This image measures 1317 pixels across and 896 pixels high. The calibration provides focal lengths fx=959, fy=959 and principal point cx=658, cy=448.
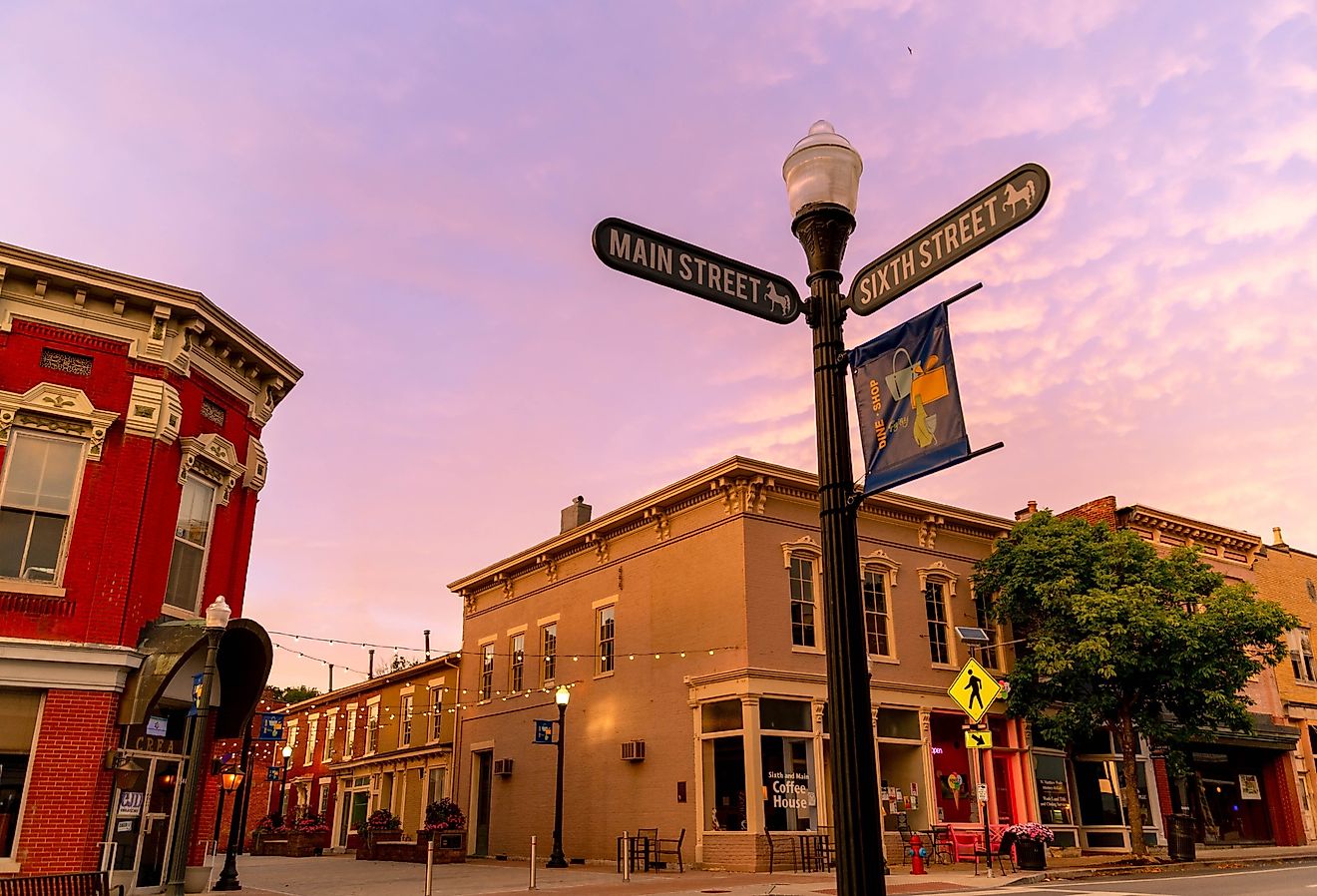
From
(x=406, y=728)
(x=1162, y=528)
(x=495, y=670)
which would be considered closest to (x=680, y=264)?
(x=495, y=670)

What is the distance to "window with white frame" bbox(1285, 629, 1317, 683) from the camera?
3762 centimetres

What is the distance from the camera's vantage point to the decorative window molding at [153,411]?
1652 centimetres

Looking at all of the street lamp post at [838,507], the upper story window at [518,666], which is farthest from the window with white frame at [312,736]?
the street lamp post at [838,507]

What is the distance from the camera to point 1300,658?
3794 centimetres

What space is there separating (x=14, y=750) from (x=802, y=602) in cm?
1748

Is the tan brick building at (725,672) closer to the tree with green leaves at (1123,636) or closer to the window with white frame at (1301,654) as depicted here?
the tree with green leaves at (1123,636)

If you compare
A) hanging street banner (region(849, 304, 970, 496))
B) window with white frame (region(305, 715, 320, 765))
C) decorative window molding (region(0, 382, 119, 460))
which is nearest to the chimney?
decorative window molding (region(0, 382, 119, 460))

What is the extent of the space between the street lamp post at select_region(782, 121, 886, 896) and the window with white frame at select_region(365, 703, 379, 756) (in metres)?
43.4

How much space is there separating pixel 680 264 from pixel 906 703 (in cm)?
2413

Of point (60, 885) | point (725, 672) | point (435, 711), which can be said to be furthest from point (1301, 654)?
point (60, 885)

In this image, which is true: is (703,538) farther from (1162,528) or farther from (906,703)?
(1162,528)

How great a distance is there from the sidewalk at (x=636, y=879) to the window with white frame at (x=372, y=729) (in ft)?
52.2

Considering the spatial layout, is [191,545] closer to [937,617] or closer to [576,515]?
[576,515]

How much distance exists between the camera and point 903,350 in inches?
188
